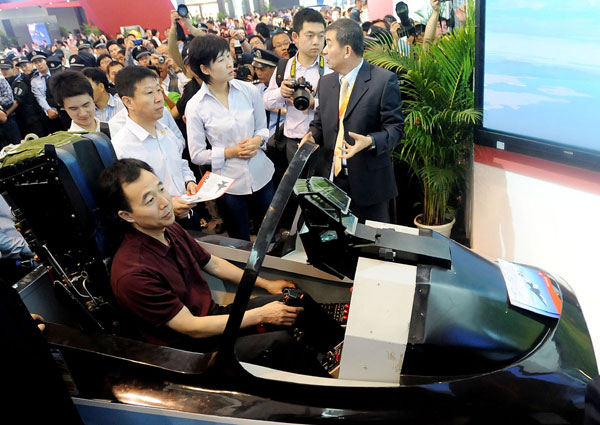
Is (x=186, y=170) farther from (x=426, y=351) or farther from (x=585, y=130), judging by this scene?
(x=585, y=130)

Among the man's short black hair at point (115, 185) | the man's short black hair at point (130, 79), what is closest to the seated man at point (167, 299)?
the man's short black hair at point (115, 185)

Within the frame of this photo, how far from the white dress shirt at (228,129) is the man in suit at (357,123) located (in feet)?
1.44

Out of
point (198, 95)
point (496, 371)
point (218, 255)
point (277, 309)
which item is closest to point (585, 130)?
→ point (496, 371)

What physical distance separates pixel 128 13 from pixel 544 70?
18.3 metres

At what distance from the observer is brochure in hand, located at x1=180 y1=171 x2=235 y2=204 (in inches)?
85.4

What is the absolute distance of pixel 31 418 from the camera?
1318 mm

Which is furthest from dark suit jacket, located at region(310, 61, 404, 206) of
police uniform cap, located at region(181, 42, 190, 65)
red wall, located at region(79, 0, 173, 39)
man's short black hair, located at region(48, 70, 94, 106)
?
red wall, located at region(79, 0, 173, 39)

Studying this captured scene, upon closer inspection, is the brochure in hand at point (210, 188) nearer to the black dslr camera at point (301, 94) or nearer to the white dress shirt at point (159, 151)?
the white dress shirt at point (159, 151)

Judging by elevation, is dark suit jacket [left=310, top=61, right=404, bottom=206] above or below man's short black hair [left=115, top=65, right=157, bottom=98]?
below

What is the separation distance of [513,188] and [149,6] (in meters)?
17.6

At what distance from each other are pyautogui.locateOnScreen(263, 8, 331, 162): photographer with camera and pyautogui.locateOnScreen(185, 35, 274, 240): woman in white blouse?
31 centimetres

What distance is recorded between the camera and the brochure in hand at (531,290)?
1426 mm

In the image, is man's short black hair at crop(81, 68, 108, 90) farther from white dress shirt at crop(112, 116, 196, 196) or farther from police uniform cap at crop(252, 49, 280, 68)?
white dress shirt at crop(112, 116, 196, 196)

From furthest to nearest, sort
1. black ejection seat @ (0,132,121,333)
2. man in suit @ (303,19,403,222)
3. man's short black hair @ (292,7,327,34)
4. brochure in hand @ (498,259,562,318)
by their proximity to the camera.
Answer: man's short black hair @ (292,7,327,34), man in suit @ (303,19,403,222), black ejection seat @ (0,132,121,333), brochure in hand @ (498,259,562,318)
